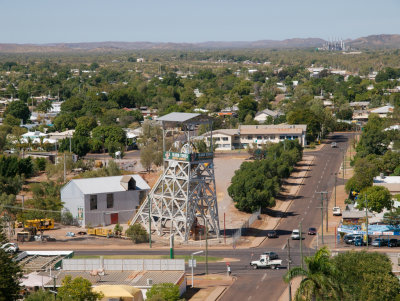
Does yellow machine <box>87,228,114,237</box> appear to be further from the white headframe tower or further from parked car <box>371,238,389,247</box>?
parked car <box>371,238,389,247</box>

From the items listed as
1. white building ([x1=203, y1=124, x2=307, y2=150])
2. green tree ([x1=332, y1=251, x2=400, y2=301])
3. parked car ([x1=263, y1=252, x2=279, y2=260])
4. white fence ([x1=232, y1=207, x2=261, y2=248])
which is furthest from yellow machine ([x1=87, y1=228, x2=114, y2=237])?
white building ([x1=203, y1=124, x2=307, y2=150])

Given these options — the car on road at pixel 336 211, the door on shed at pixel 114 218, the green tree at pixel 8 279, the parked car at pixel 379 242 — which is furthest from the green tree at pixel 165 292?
the car on road at pixel 336 211

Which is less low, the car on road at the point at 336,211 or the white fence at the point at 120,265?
the white fence at the point at 120,265

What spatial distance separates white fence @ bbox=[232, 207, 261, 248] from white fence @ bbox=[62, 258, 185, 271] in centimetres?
1468

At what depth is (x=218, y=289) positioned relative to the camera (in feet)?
185

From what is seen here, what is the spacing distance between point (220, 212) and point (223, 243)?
1404 centimetres

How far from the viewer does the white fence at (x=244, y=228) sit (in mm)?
72450

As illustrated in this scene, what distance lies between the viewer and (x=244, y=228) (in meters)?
77.4

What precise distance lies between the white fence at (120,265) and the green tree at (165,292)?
5243 millimetres

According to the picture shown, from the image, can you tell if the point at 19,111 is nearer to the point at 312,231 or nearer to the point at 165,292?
the point at 312,231

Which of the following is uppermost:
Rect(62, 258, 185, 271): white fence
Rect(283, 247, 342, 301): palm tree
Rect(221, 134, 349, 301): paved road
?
Rect(283, 247, 342, 301): palm tree

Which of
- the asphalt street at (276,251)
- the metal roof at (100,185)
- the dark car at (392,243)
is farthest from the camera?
the metal roof at (100,185)

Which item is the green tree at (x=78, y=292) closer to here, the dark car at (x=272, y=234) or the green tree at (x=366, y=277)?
the green tree at (x=366, y=277)

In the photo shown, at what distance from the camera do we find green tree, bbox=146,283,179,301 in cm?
5012
